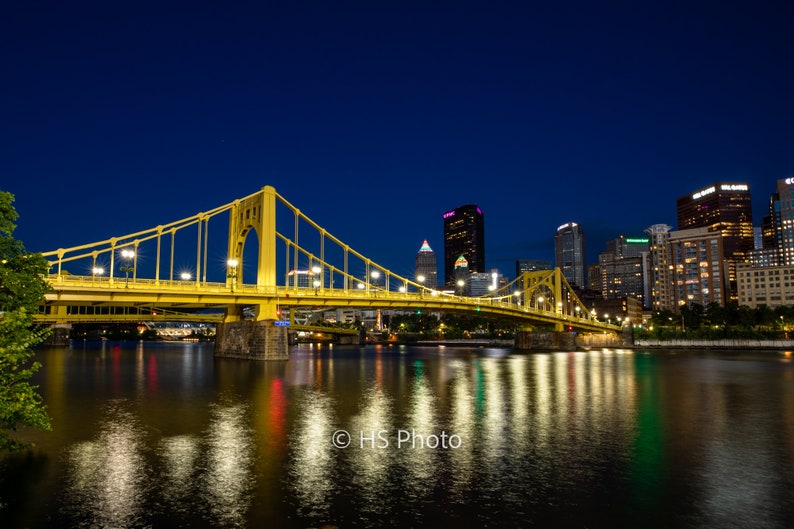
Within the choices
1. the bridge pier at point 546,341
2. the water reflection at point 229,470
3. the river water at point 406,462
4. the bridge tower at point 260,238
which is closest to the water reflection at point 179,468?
the river water at point 406,462

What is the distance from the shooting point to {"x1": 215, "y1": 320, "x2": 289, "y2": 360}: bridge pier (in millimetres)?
64812

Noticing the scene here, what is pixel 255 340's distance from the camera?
216 feet

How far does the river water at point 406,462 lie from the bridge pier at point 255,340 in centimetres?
3040

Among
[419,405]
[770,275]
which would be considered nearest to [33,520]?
[419,405]

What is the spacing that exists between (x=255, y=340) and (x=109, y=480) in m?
51.6

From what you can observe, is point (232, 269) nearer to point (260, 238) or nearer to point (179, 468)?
point (260, 238)

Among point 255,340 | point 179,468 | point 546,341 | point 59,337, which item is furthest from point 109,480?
point 59,337

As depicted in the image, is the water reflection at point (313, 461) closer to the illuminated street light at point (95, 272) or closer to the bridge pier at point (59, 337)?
the illuminated street light at point (95, 272)

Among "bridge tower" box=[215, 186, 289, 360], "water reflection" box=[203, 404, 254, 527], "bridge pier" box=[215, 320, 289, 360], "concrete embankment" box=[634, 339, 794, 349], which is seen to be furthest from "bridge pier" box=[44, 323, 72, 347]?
"concrete embankment" box=[634, 339, 794, 349]

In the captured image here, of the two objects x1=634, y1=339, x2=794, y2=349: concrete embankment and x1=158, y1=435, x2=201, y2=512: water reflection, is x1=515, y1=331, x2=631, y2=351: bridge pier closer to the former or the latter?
x1=634, y1=339, x2=794, y2=349: concrete embankment

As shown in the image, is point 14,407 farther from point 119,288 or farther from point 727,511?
point 119,288

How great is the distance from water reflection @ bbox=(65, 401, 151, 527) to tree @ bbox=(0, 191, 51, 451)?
1.93 meters

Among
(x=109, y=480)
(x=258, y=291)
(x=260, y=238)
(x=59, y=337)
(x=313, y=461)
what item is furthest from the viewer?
(x=59, y=337)

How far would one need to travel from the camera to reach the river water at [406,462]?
12562mm
